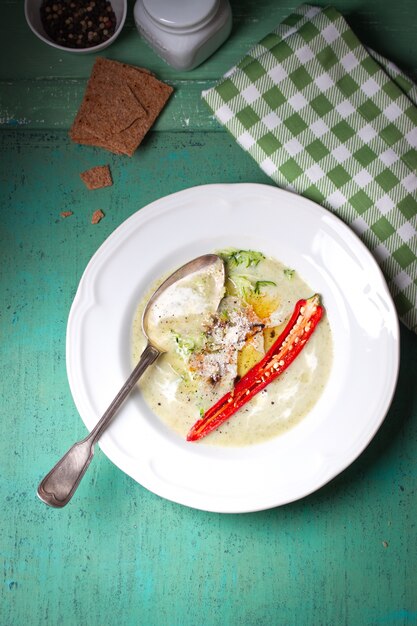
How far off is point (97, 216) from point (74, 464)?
0.88 meters

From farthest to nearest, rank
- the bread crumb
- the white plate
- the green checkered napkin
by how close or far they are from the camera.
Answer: the bread crumb
the green checkered napkin
the white plate

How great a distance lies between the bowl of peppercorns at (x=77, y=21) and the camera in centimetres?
279

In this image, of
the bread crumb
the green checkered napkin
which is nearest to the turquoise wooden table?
the bread crumb

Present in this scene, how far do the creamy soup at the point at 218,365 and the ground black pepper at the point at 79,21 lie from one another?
960 mm

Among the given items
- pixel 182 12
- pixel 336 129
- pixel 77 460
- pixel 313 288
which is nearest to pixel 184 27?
pixel 182 12

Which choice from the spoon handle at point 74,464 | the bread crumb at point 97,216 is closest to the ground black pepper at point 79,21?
the bread crumb at point 97,216

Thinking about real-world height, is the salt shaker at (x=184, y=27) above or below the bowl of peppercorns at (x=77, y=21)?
above

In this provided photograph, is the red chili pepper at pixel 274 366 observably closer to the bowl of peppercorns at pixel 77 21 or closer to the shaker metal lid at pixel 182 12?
the shaker metal lid at pixel 182 12

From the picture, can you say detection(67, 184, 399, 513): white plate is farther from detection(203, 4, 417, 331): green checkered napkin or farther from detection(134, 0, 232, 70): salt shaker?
detection(134, 0, 232, 70): salt shaker

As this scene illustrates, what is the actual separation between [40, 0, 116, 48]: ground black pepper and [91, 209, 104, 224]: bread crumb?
0.60 m

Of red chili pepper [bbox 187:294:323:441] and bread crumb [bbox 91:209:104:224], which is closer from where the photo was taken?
red chili pepper [bbox 187:294:323:441]

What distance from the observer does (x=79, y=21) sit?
2.80 m

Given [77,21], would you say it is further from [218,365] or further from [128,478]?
[128,478]

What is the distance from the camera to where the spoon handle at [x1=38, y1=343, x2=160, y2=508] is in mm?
2541
